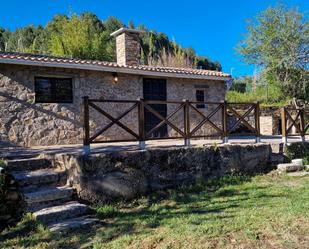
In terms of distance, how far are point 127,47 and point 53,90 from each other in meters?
3.89

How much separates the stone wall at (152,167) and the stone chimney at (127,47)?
237 inches

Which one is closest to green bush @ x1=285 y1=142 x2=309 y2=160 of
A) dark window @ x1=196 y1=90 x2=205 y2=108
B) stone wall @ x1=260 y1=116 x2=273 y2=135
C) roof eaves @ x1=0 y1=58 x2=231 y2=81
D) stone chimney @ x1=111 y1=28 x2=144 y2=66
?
dark window @ x1=196 y1=90 x2=205 y2=108

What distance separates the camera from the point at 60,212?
4.68m

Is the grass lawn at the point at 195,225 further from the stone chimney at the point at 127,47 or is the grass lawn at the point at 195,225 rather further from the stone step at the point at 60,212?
the stone chimney at the point at 127,47

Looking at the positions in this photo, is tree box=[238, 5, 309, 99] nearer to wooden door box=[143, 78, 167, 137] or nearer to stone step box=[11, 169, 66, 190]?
wooden door box=[143, 78, 167, 137]

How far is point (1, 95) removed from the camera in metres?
8.64

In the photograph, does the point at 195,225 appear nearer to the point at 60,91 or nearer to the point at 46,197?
the point at 46,197

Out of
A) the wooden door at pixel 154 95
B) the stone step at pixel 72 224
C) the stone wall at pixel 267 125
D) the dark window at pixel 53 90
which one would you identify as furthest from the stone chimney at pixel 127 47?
the stone step at pixel 72 224

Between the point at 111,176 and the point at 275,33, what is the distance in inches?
650

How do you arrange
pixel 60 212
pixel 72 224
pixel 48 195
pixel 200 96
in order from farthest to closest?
pixel 200 96 < pixel 48 195 < pixel 60 212 < pixel 72 224

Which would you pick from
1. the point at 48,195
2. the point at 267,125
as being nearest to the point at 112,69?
the point at 48,195

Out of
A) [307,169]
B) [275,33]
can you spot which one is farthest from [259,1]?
[307,169]

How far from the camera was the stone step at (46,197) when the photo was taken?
490 cm

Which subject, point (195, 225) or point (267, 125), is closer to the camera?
point (195, 225)
